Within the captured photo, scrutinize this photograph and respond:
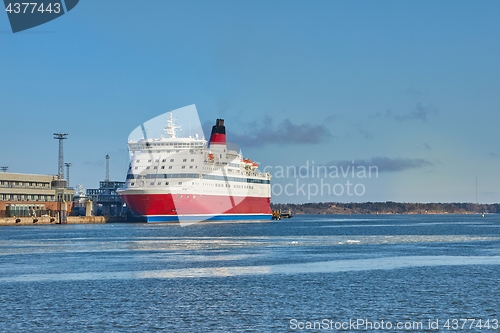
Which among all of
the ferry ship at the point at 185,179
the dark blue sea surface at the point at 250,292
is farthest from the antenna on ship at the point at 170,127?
the dark blue sea surface at the point at 250,292

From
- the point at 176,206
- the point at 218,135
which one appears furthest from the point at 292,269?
the point at 218,135

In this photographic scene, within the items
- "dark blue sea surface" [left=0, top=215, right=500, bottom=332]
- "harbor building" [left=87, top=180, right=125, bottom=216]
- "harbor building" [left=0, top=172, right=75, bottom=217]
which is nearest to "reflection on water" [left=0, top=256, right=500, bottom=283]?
"dark blue sea surface" [left=0, top=215, right=500, bottom=332]

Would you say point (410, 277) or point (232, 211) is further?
point (232, 211)

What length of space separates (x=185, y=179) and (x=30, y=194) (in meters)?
32.1

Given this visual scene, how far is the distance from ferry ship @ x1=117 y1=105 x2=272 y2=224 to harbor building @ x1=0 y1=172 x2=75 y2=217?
21.4 metres

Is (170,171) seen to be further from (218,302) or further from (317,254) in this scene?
(218,302)

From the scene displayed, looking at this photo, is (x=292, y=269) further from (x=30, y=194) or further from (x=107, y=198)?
(x=107, y=198)

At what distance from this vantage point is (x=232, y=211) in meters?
110

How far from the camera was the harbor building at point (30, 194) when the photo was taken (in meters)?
110

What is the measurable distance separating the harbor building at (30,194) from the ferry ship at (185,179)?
21.4 metres

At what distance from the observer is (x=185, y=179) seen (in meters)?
96.4

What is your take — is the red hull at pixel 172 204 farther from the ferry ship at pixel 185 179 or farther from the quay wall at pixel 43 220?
the quay wall at pixel 43 220

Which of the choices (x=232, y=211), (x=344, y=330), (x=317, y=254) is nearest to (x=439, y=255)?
(x=317, y=254)

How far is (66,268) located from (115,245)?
18826 mm
